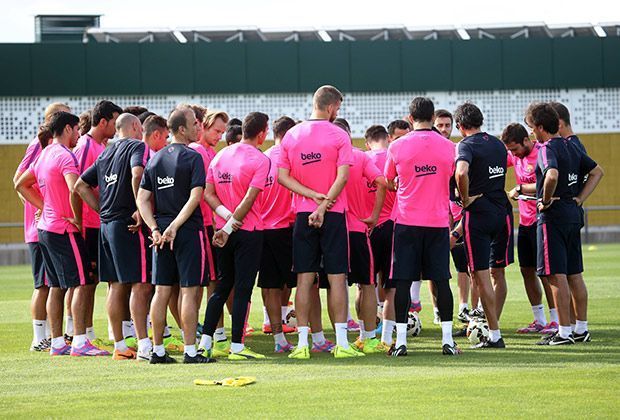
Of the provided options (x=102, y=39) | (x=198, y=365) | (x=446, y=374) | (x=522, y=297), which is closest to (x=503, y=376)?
(x=446, y=374)

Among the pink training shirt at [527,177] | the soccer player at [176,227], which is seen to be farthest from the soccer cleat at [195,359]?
the pink training shirt at [527,177]

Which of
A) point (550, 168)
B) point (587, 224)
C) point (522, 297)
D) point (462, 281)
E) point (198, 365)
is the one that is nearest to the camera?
point (198, 365)

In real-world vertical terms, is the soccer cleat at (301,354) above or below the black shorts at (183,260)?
below

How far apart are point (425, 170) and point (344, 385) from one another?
2.56 m

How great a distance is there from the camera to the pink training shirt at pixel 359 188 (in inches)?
441

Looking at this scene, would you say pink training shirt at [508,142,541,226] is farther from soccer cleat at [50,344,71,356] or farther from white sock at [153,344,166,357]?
soccer cleat at [50,344,71,356]

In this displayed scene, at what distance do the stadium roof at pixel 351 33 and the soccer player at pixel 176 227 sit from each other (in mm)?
24729

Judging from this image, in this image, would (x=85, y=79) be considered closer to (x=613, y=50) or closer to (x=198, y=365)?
(x=613, y=50)

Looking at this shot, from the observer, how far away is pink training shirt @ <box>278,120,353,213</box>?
1056 cm

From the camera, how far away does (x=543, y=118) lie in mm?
11312

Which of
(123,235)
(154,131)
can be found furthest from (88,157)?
(123,235)

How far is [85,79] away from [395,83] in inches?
368

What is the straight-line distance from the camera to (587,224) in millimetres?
33469

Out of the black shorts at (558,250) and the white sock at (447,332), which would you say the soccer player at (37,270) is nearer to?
the white sock at (447,332)
